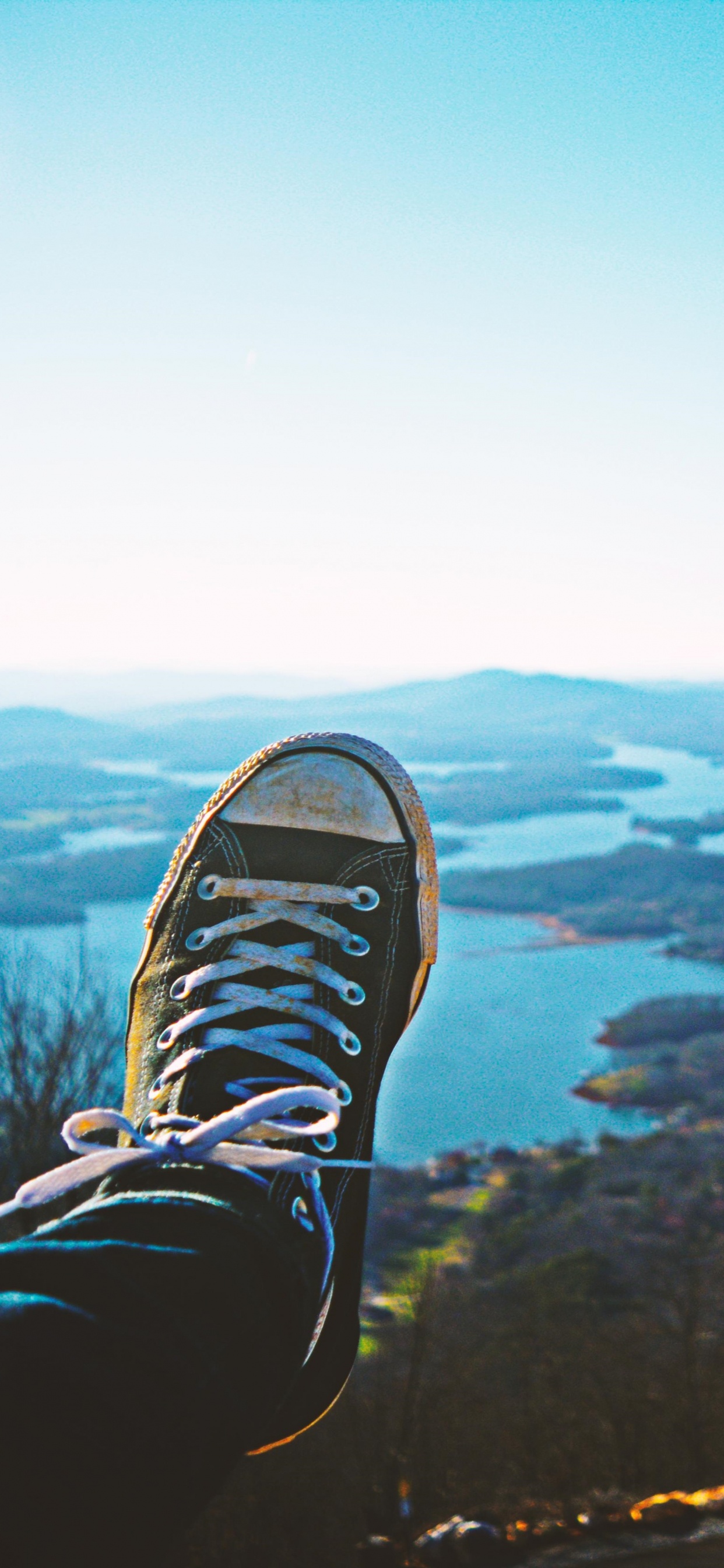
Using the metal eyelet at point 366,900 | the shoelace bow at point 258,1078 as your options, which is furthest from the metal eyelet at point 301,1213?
the metal eyelet at point 366,900

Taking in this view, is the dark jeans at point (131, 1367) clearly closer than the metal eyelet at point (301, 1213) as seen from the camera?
Yes

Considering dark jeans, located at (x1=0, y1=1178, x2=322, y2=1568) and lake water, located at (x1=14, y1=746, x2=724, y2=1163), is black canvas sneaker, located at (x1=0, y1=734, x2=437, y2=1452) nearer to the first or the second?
dark jeans, located at (x1=0, y1=1178, x2=322, y2=1568)

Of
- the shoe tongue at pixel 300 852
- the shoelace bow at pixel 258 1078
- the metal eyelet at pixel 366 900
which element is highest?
the shoe tongue at pixel 300 852

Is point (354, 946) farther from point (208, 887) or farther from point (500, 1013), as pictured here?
point (500, 1013)

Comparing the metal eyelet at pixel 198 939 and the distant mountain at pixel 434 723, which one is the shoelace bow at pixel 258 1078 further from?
the distant mountain at pixel 434 723

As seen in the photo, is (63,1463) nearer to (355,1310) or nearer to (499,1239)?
(355,1310)

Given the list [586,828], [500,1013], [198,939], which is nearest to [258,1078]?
[198,939]
